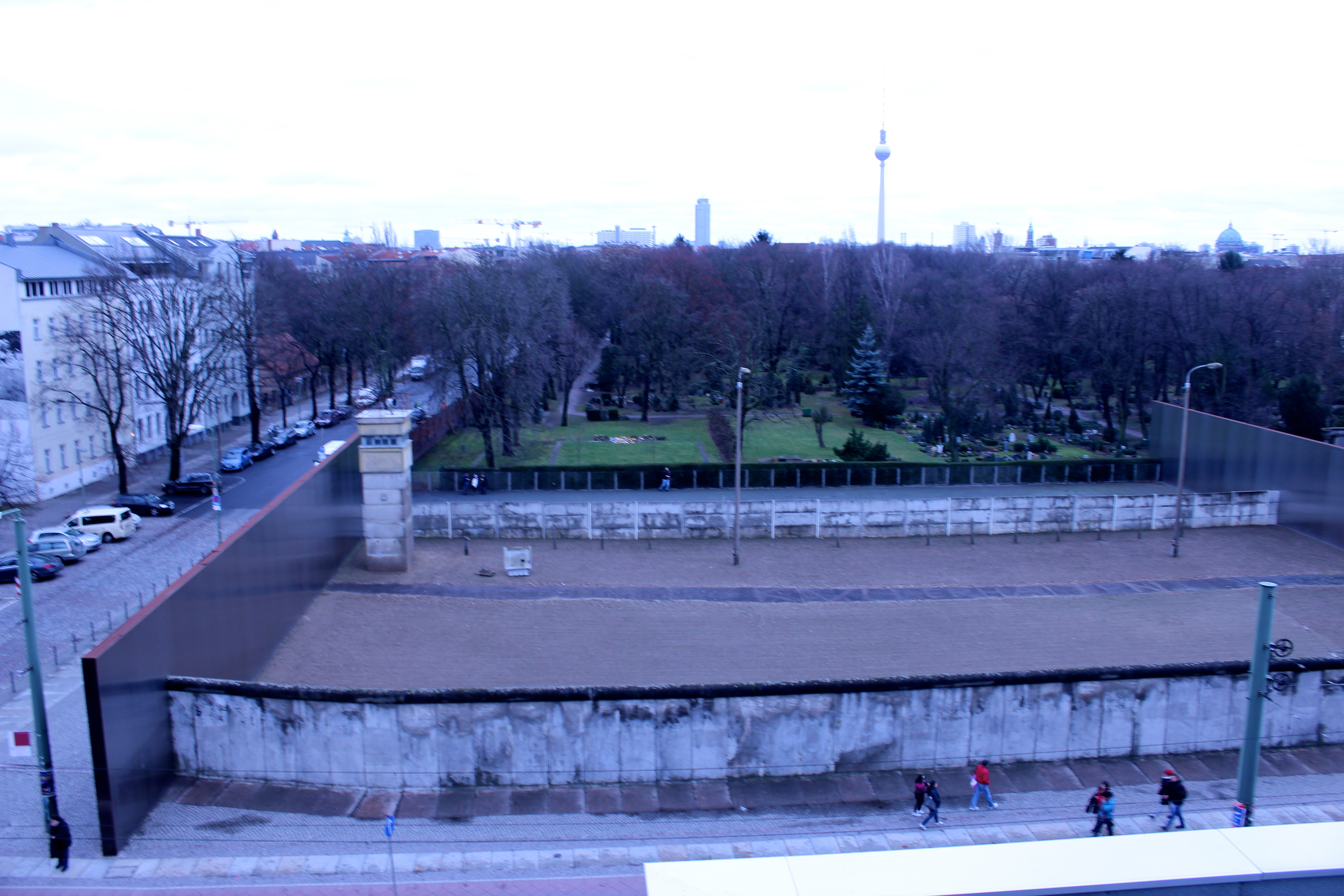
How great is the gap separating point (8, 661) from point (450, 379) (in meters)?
26.4

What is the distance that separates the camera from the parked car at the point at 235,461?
37031 millimetres

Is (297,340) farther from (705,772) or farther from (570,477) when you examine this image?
(705,772)

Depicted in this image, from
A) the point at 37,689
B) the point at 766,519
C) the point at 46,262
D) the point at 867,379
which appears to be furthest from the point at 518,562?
the point at 867,379

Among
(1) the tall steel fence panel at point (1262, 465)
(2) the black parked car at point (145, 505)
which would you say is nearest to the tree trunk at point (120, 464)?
(2) the black parked car at point (145, 505)

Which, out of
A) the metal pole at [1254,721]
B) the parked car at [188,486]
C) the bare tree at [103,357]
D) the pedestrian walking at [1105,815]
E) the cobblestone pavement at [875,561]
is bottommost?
the cobblestone pavement at [875,561]

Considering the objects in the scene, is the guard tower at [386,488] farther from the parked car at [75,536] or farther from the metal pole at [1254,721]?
the metal pole at [1254,721]

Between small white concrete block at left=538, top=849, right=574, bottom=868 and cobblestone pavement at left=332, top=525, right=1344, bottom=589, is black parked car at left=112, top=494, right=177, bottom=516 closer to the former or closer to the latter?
cobblestone pavement at left=332, top=525, right=1344, bottom=589

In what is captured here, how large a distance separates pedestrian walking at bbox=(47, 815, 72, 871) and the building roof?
2641 cm

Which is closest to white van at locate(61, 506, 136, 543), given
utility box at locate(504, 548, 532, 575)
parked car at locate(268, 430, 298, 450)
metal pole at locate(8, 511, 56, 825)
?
utility box at locate(504, 548, 532, 575)

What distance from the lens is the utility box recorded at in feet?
80.0

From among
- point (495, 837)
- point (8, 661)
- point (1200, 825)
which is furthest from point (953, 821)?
point (8, 661)

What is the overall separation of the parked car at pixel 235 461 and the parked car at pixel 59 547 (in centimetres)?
1224

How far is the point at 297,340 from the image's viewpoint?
169 feet

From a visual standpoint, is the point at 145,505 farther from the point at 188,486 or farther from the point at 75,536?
the point at 75,536
